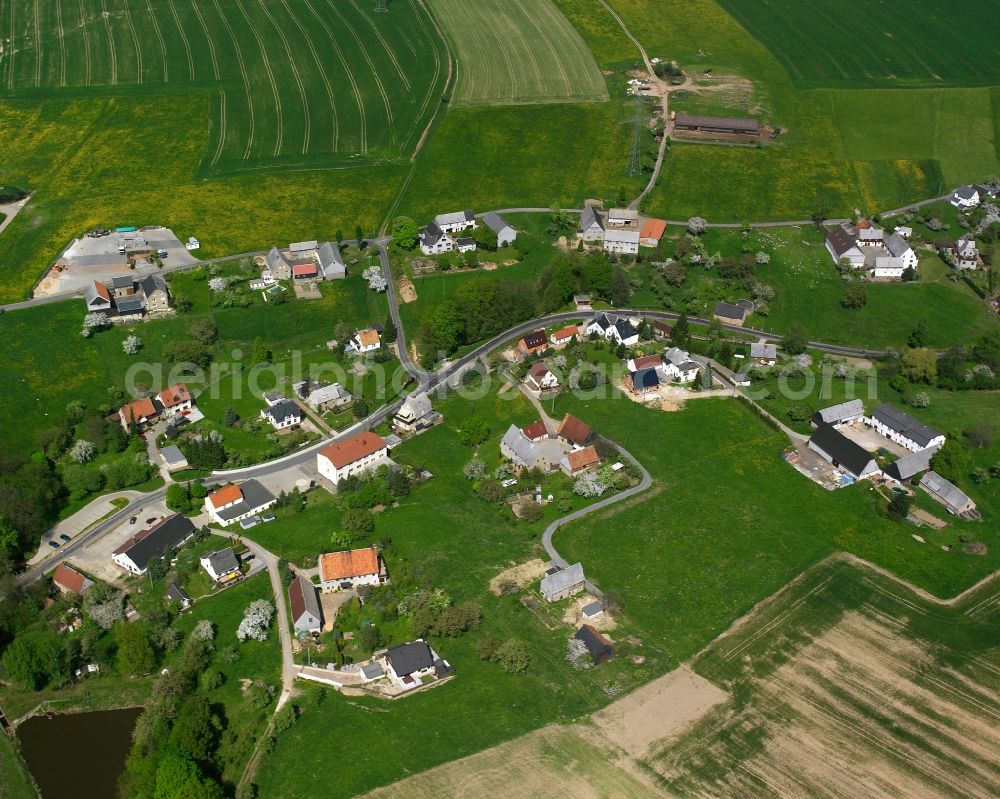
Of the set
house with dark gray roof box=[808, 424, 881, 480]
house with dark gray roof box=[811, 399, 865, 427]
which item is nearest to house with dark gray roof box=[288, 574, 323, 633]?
house with dark gray roof box=[808, 424, 881, 480]

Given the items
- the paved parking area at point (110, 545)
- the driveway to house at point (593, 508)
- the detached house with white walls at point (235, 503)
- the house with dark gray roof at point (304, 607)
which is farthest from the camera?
the detached house with white walls at point (235, 503)

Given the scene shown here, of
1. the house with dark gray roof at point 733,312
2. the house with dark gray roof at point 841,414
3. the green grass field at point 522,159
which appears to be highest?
the green grass field at point 522,159

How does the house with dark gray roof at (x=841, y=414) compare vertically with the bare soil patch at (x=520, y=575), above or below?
above

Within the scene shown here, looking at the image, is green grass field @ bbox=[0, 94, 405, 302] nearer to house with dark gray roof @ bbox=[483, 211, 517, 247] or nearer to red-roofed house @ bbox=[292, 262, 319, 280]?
red-roofed house @ bbox=[292, 262, 319, 280]

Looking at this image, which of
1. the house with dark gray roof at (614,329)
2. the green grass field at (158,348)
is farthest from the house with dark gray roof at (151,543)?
the house with dark gray roof at (614,329)

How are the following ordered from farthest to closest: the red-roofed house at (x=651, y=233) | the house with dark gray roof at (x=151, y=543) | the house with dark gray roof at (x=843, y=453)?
the red-roofed house at (x=651, y=233) → the house with dark gray roof at (x=843, y=453) → the house with dark gray roof at (x=151, y=543)

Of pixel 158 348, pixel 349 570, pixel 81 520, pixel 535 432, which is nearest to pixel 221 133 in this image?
pixel 158 348

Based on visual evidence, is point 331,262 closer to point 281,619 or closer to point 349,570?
point 349,570

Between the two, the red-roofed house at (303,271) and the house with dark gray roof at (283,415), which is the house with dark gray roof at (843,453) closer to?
the house with dark gray roof at (283,415)

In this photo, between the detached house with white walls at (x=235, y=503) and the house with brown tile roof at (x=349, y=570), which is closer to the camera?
the house with brown tile roof at (x=349, y=570)
